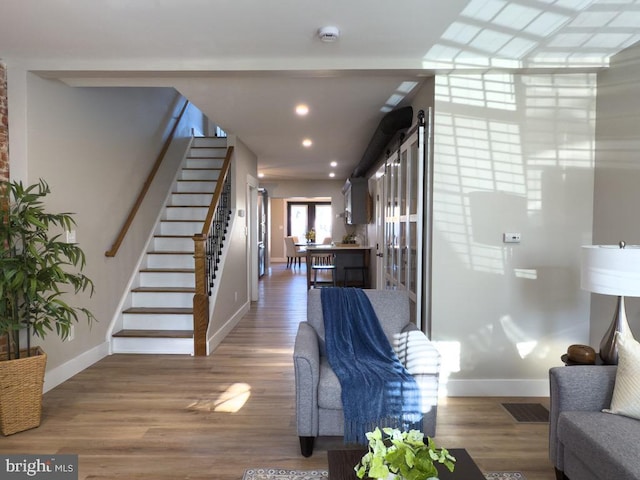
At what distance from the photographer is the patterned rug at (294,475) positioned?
2.17 m

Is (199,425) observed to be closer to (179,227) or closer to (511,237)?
(511,237)

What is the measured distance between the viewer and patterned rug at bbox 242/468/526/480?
2.17 meters

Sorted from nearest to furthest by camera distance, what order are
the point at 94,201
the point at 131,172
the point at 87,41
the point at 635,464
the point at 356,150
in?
1. the point at 635,464
2. the point at 87,41
3. the point at 94,201
4. the point at 131,172
5. the point at 356,150

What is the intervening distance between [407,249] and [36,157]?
3.33 meters

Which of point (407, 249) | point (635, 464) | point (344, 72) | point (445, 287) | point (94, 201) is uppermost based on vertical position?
point (344, 72)

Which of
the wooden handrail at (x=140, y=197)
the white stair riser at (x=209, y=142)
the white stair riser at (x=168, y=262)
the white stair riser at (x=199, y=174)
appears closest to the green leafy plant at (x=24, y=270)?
the wooden handrail at (x=140, y=197)

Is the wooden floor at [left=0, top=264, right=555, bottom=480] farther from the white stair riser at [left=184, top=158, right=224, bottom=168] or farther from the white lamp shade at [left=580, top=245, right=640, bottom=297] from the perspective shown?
the white stair riser at [left=184, top=158, right=224, bottom=168]

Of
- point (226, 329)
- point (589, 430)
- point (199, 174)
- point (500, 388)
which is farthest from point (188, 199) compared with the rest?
point (589, 430)

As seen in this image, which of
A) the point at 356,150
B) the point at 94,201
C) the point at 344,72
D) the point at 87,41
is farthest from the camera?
the point at 356,150

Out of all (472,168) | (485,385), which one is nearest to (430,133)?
(472,168)

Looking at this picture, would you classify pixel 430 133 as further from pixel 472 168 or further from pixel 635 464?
pixel 635 464

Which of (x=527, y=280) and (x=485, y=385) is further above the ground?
(x=527, y=280)

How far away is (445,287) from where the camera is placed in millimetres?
3250

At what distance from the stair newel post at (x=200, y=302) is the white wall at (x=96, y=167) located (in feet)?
3.07
